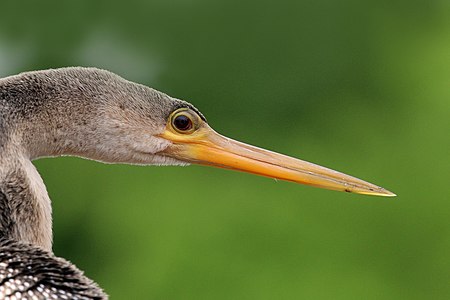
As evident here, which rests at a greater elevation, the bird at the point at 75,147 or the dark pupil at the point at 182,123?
the dark pupil at the point at 182,123

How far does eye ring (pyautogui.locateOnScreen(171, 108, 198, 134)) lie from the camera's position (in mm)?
1514

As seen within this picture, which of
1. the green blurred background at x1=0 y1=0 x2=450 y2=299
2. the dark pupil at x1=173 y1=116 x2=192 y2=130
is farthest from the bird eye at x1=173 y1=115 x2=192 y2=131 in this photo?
the green blurred background at x1=0 y1=0 x2=450 y2=299

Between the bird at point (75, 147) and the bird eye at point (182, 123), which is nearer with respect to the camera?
the bird at point (75, 147)

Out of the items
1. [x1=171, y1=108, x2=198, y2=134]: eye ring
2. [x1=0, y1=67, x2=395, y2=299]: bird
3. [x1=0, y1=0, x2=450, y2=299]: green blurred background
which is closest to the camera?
[x1=0, y1=67, x2=395, y2=299]: bird

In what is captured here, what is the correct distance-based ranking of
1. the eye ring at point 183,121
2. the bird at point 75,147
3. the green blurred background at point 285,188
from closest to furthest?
1. the bird at point 75,147
2. the eye ring at point 183,121
3. the green blurred background at point 285,188

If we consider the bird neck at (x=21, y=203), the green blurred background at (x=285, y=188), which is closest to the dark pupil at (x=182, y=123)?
the bird neck at (x=21, y=203)

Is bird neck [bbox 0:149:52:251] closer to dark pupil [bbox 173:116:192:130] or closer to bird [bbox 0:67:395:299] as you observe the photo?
bird [bbox 0:67:395:299]

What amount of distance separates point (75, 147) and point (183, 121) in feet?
0.64

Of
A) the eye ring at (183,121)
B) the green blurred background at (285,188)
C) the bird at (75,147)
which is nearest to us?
the bird at (75,147)

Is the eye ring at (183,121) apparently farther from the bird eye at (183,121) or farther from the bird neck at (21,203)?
the bird neck at (21,203)

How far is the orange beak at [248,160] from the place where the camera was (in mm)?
1582

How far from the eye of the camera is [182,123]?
5.01ft

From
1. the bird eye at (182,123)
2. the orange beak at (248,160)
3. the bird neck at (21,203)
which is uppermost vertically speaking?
the bird eye at (182,123)

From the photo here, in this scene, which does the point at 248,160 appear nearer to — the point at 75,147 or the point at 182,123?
the point at 182,123
